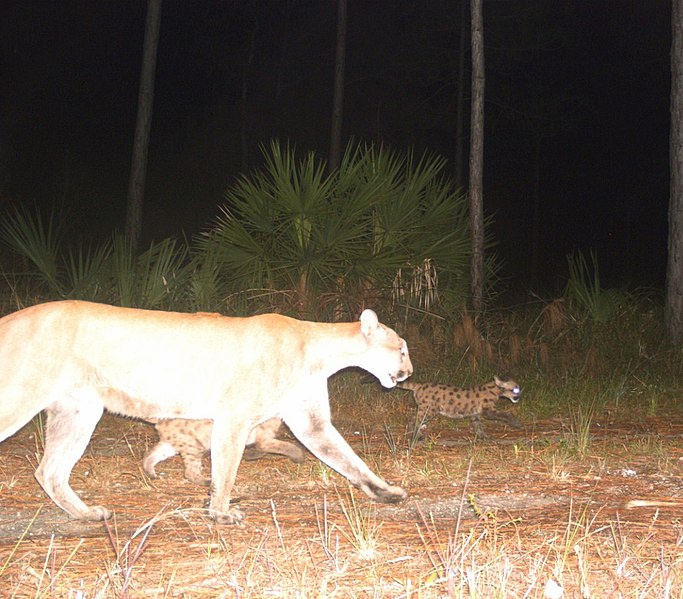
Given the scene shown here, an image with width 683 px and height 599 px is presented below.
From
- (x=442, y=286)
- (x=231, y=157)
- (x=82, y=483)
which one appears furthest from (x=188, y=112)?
(x=82, y=483)

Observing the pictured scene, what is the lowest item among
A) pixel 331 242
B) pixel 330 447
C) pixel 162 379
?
pixel 330 447

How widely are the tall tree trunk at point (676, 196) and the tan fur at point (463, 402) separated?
617 centimetres

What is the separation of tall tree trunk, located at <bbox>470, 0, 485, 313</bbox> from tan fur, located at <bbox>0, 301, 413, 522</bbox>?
8.01m

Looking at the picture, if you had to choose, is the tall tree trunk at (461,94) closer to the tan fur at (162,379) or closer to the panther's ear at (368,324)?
the panther's ear at (368,324)

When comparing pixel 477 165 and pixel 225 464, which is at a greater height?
pixel 477 165

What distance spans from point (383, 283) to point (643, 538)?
6.74 metres

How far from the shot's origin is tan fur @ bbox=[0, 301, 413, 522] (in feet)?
17.9

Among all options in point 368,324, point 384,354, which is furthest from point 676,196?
point 368,324

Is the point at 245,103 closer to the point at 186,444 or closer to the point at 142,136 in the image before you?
the point at 142,136

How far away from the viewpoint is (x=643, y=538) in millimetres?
5094

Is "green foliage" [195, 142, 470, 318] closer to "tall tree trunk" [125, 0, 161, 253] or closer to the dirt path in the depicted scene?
the dirt path

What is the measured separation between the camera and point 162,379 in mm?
5766

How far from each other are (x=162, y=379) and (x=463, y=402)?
3.93 metres

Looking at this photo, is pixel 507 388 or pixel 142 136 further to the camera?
pixel 142 136
